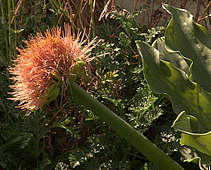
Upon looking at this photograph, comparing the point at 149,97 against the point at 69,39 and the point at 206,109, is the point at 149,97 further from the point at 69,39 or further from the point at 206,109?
the point at 69,39

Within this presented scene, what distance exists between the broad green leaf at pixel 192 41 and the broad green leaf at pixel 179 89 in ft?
0.35

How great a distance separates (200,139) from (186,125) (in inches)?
2.5

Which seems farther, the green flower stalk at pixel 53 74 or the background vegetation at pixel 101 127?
the background vegetation at pixel 101 127

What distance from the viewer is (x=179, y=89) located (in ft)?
3.61

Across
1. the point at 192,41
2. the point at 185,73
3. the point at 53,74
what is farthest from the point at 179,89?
the point at 53,74

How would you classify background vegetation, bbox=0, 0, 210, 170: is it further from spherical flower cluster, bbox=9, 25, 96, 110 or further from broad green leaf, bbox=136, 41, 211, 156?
spherical flower cluster, bbox=9, 25, 96, 110

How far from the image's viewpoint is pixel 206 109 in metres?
1.07

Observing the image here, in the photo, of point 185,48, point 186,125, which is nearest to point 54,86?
point 186,125

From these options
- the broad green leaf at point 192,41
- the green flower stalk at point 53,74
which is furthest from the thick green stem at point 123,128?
the broad green leaf at point 192,41

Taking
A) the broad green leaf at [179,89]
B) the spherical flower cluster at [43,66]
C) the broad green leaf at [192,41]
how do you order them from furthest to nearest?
1. the broad green leaf at [192,41]
2. the broad green leaf at [179,89]
3. the spherical flower cluster at [43,66]

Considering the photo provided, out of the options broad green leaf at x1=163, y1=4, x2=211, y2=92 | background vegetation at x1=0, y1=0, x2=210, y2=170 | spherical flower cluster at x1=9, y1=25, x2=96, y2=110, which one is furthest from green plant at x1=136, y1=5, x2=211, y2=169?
spherical flower cluster at x1=9, y1=25, x2=96, y2=110

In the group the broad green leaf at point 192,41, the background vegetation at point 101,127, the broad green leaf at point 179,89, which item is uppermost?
the broad green leaf at point 192,41

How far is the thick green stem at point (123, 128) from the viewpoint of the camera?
955 millimetres

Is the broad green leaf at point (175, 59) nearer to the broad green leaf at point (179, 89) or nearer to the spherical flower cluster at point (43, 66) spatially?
the broad green leaf at point (179, 89)
